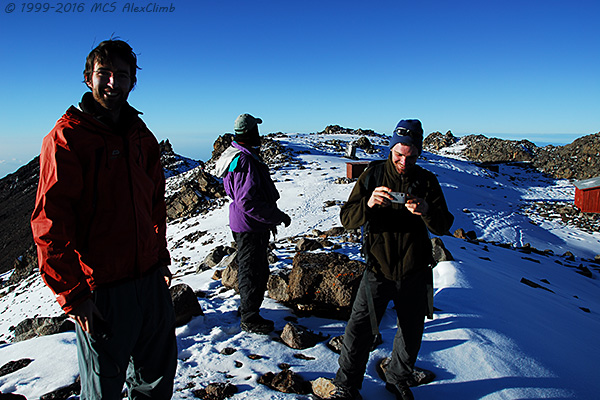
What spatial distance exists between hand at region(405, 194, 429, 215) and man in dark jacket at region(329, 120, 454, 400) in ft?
0.39

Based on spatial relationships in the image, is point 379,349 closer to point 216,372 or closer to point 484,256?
point 216,372

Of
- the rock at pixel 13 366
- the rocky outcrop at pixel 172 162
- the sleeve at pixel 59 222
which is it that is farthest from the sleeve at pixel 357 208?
the rocky outcrop at pixel 172 162

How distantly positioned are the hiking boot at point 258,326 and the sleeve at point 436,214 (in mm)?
2526

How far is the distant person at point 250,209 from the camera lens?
4.04 metres

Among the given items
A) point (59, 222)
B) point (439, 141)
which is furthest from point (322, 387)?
point (439, 141)

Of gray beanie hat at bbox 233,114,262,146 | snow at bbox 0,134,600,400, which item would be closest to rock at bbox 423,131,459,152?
snow at bbox 0,134,600,400

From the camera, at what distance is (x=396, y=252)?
2906mm

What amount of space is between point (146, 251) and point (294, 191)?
1656cm

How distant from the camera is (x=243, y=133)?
4.08m

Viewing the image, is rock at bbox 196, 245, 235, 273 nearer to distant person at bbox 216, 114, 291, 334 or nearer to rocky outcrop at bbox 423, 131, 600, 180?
distant person at bbox 216, 114, 291, 334

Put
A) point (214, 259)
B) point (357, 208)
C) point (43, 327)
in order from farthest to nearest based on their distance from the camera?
point (214, 259)
point (43, 327)
point (357, 208)

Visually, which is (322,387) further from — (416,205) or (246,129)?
(246,129)

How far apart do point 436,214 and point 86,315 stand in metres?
2.63

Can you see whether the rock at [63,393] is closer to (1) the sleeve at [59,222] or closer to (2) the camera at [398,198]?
(1) the sleeve at [59,222]
